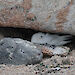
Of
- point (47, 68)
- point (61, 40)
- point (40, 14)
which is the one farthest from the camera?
point (61, 40)

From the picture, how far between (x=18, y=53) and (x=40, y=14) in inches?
41.6

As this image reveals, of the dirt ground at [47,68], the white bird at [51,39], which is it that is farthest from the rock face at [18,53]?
the white bird at [51,39]

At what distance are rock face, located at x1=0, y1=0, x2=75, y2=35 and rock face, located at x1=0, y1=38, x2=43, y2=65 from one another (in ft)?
2.13

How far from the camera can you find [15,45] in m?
4.59

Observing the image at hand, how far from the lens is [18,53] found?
448cm

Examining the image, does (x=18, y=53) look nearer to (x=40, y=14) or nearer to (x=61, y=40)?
(x=40, y=14)

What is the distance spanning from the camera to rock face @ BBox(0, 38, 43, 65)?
442 centimetres

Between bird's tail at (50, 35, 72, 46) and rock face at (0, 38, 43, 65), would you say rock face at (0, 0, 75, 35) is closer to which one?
bird's tail at (50, 35, 72, 46)

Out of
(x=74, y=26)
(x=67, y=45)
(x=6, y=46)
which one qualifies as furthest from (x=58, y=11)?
(x=6, y=46)

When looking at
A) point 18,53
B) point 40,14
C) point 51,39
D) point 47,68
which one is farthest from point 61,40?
point 47,68

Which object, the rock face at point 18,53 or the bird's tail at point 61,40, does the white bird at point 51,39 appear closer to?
the bird's tail at point 61,40

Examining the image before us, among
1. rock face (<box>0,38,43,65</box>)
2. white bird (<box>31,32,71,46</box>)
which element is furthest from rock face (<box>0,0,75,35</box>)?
rock face (<box>0,38,43,65</box>)

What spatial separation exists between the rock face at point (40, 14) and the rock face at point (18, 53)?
2.13 ft

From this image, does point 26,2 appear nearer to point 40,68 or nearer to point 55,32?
point 55,32
